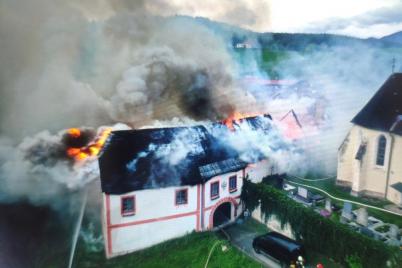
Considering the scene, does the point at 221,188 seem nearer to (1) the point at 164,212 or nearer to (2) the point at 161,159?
(1) the point at 164,212

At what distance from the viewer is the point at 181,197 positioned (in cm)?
819

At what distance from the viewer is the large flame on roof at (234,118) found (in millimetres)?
9930

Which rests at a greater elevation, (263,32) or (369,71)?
(263,32)

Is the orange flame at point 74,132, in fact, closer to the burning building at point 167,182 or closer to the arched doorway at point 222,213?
the burning building at point 167,182

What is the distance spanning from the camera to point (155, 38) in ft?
29.0

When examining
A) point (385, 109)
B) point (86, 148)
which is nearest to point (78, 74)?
point (86, 148)

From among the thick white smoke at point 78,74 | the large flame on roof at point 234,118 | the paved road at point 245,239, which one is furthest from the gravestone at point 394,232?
the thick white smoke at point 78,74

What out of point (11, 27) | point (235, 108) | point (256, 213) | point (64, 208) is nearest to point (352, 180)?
point (256, 213)

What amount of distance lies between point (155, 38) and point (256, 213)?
19.1ft

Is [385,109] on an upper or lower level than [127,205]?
upper

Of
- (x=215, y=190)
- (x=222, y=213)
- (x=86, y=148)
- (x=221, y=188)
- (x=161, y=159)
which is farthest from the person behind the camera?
(x=222, y=213)

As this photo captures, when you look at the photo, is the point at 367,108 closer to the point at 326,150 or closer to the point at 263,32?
the point at 326,150

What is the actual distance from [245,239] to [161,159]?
3150 mm

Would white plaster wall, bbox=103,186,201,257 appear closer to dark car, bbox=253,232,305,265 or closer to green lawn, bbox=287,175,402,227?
dark car, bbox=253,232,305,265
